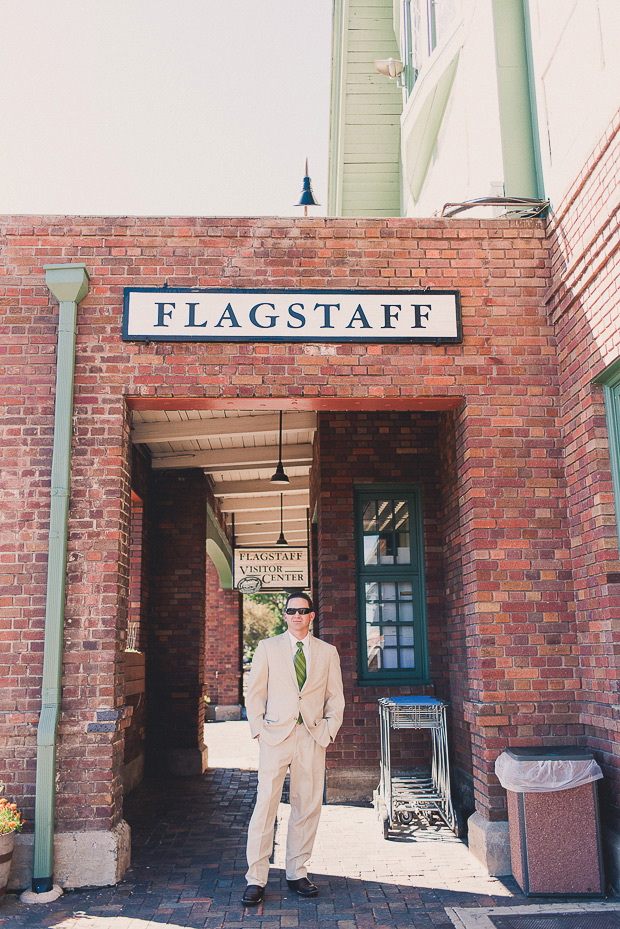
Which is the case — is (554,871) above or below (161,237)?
below

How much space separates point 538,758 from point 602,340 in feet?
9.07

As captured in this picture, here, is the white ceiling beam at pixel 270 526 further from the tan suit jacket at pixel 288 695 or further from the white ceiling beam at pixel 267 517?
the tan suit jacket at pixel 288 695

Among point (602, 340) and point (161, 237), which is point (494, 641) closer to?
point (602, 340)

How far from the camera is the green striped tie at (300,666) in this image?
523cm

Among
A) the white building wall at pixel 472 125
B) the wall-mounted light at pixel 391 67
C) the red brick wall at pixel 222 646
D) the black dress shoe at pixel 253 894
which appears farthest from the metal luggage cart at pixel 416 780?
the red brick wall at pixel 222 646

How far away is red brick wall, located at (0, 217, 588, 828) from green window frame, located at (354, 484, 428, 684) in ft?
7.28

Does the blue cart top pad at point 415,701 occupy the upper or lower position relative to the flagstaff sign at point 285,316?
lower

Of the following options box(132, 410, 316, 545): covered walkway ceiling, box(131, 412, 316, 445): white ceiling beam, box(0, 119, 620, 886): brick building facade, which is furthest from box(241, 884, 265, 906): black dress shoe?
box(131, 412, 316, 445): white ceiling beam

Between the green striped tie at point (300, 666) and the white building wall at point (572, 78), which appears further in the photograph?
the green striped tie at point (300, 666)

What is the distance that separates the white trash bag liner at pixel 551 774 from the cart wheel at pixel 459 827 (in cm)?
170

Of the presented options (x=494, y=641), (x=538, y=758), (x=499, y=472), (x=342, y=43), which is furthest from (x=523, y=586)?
(x=342, y=43)

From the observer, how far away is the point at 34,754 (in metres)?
5.50

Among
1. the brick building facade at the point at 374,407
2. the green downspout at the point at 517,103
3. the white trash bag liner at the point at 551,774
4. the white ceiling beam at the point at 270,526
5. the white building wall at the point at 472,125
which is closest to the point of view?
the white trash bag liner at the point at 551,774

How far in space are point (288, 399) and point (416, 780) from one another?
3.89 meters
